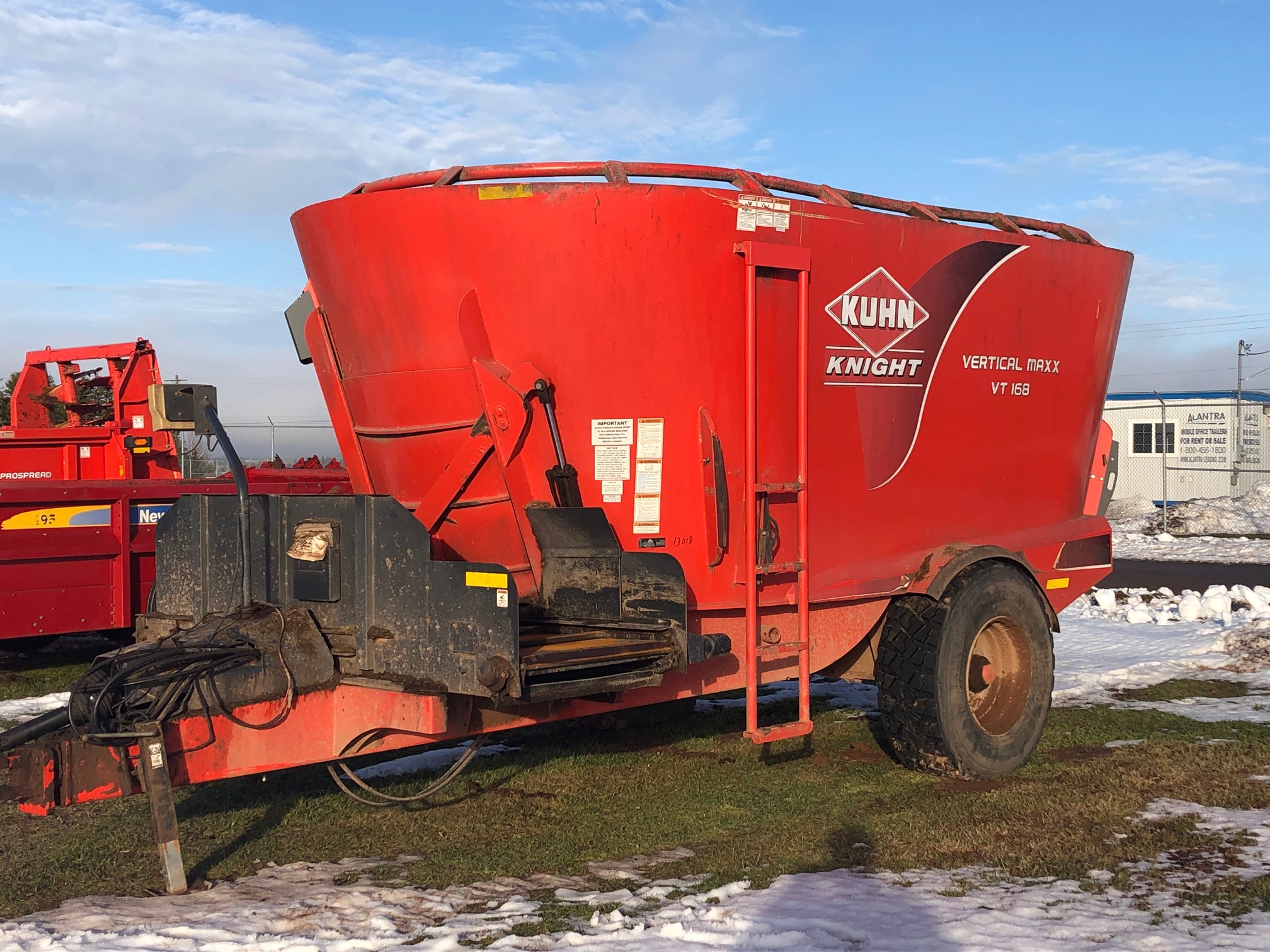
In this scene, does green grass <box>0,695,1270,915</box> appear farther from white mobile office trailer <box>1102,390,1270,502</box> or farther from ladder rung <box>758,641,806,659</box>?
white mobile office trailer <box>1102,390,1270,502</box>

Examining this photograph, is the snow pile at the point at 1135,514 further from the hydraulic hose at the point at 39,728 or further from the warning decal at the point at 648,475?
the hydraulic hose at the point at 39,728

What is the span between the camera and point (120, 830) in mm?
5316

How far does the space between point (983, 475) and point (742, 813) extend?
2431mm

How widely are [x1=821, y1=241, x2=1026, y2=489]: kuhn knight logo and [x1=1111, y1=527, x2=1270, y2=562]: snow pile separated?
1295 cm

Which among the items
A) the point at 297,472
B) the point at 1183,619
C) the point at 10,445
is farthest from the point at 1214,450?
Result: the point at 10,445

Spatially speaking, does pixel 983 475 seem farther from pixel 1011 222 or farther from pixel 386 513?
pixel 386 513

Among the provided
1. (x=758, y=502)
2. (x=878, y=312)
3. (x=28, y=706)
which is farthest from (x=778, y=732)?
(x=28, y=706)

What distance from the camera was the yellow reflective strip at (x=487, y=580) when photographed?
443cm

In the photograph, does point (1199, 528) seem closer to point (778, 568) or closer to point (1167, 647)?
point (1167, 647)

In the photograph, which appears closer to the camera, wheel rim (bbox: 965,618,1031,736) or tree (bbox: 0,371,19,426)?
wheel rim (bbox: 965,618,1031,736)

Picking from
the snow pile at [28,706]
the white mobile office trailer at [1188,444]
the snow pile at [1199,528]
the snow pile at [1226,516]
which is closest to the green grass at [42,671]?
the snow pile at [28,706]

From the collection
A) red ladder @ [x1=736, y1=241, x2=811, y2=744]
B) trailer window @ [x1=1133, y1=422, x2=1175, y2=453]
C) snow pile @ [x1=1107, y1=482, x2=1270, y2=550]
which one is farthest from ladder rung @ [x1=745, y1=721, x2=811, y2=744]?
trailer window @ [x1=1133, y1=422, x2=1175, y2=453]

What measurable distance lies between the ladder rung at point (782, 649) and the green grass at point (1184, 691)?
3.65 m

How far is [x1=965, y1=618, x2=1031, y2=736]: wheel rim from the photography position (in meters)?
6.47
